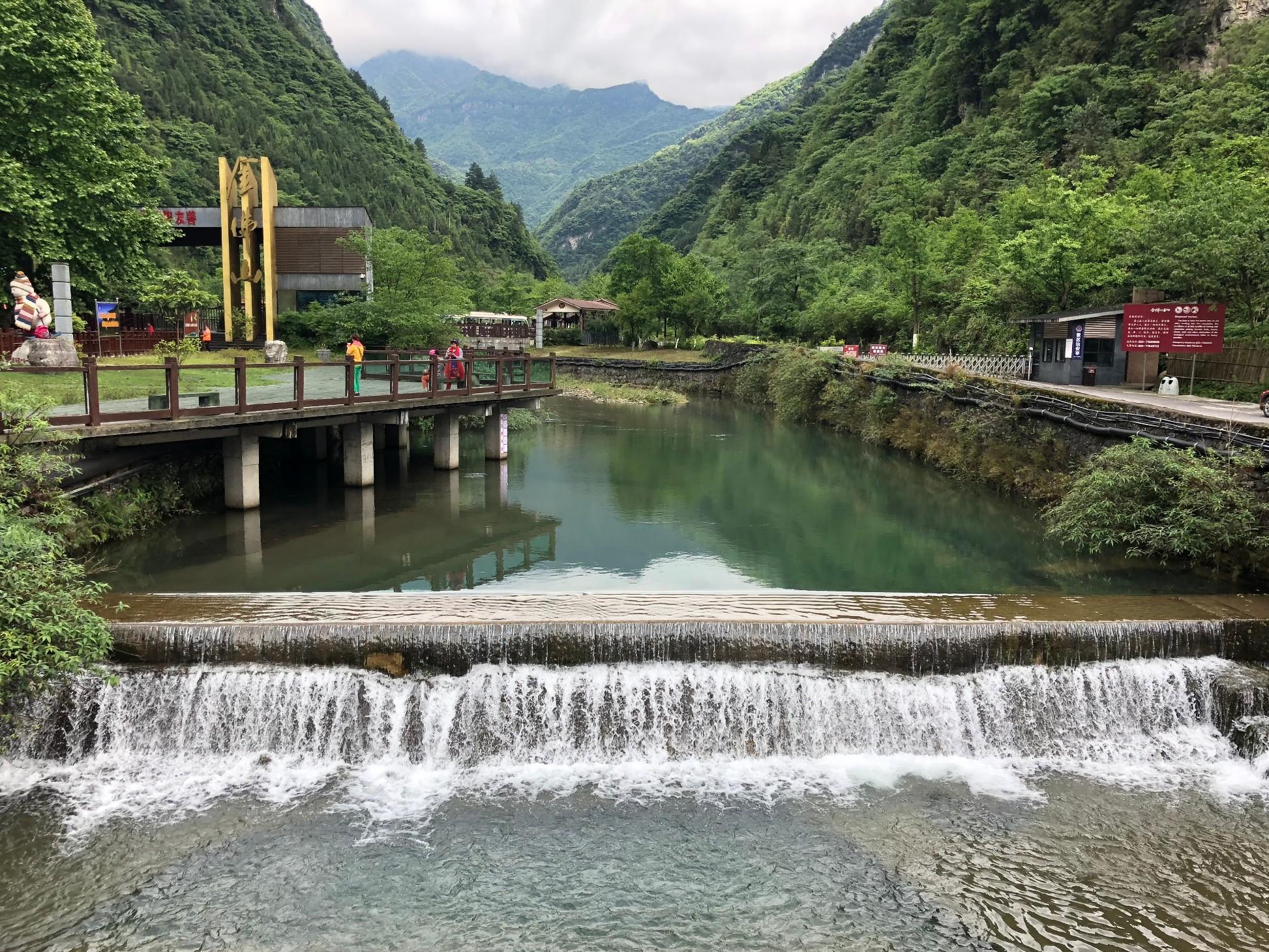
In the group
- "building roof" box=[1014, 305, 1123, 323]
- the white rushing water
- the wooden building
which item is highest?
the wooden building

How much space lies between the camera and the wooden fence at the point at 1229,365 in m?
25.0

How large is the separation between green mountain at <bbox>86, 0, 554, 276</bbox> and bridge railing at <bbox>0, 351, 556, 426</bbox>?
201 feet

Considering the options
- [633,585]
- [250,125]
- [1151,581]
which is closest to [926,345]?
[1151,581]

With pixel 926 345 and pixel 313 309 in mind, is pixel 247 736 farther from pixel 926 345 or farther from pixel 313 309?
pixel 926 345

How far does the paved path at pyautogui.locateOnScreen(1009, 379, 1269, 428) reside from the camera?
1934 cm

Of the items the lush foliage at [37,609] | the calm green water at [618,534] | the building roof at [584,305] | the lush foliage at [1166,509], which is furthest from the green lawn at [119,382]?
the building roof at [584,305]

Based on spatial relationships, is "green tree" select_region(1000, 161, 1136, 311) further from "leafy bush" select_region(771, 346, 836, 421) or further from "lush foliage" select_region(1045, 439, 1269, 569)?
"lush foliage" select_region(1045, 439, 1269, 569)

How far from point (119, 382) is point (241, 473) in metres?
3.71

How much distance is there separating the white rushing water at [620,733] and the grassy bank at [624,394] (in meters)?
42.6

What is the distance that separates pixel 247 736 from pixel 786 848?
6707 mm

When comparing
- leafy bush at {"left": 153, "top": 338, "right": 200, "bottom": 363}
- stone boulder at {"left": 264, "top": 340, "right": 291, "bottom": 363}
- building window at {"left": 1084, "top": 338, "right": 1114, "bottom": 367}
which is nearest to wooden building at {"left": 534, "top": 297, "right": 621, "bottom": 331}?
stone boulder at {"left": 264, "top": 340, "right": 291, "bottom": 363}

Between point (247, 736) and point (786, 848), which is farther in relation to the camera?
point (247, 736)

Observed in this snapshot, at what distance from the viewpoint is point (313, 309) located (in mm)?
42562

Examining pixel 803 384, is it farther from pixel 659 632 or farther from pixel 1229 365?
pixel 659 632
